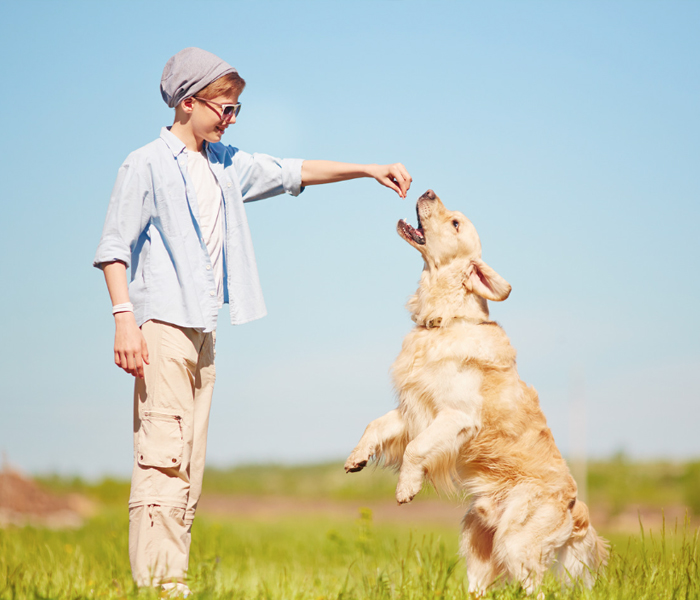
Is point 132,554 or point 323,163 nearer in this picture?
point 132,554

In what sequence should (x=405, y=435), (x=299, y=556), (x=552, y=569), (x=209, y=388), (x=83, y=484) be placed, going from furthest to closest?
(x=83, y=484)
(x=299, y=556)
(x=405, y=435)
(x=552, y=569)
(x=209, y=388)

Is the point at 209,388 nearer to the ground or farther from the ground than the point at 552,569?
farther from the ground

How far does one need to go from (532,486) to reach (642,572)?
71 cm

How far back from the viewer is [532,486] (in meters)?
3.71

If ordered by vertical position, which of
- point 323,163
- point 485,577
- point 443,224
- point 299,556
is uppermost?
point 323,163

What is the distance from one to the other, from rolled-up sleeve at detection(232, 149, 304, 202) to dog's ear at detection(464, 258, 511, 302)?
3.75 feet

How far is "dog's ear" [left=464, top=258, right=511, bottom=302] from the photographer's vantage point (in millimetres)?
3873

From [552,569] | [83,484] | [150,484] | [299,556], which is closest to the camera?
[150,484]

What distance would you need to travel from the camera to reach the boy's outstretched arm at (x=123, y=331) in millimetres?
2953

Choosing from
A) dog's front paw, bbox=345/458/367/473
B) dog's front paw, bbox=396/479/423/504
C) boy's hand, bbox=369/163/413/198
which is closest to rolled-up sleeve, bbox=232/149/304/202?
boy's hand, bbox=369/163/413/198

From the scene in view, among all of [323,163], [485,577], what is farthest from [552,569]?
[323,163]

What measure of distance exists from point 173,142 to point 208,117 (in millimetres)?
213

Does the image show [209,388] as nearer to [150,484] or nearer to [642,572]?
[150,484]

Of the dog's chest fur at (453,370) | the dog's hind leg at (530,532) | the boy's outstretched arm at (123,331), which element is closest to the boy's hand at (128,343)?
the boy's outstretched arm at (123,331)
